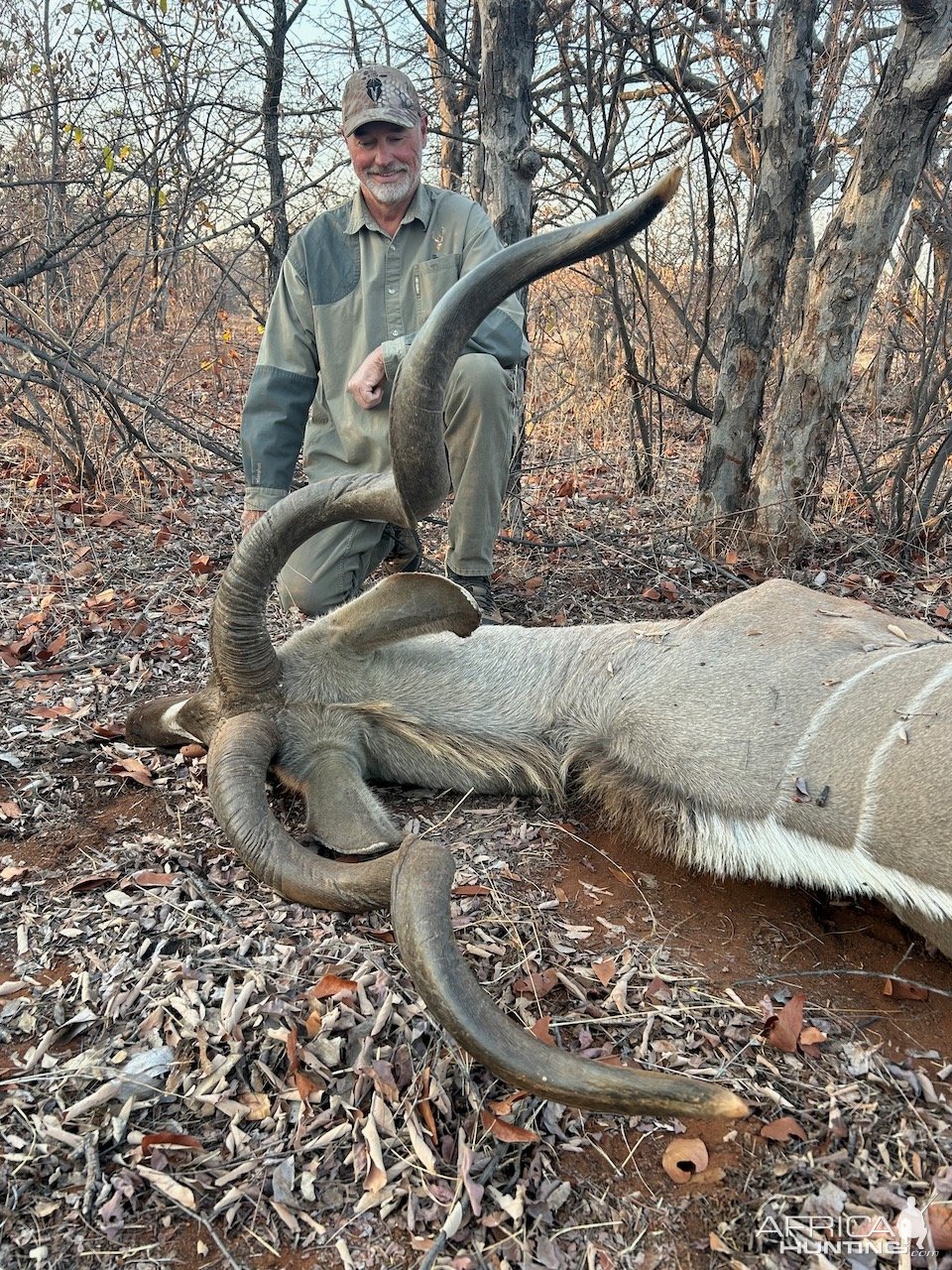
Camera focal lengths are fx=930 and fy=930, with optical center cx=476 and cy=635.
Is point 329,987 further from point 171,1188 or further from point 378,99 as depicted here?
point 378,99

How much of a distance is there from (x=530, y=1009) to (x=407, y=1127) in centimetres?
49

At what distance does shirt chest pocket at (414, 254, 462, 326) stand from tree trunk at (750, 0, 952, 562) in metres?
1.87

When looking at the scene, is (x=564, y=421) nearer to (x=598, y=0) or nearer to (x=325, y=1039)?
(x=598, y=0)

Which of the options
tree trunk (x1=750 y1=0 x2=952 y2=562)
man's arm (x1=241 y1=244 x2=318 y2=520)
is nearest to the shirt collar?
man's arm (x1=241 y1=244 x2=318 y2=520)

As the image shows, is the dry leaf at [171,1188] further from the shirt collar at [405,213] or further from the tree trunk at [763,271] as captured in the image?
the tree trunk at [763,271]

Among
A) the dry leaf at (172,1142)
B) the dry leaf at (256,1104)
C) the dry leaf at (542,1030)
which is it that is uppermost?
Result: the dry leaf at (542,1030)

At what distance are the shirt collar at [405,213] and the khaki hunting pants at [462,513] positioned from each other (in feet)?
2.52

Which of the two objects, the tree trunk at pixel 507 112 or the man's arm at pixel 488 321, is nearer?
the man's arm at pixel 488 321

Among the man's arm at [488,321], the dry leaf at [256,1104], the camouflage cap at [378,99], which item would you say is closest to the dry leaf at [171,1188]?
the dry leaf at [256,1104]

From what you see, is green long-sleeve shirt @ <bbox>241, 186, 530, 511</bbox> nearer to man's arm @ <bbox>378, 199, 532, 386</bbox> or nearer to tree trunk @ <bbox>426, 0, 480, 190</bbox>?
man's arm @ <bbox>378, 199, 532, 386</bbox>

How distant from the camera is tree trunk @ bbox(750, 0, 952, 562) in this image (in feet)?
14.3

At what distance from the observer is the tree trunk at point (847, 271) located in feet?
14.3

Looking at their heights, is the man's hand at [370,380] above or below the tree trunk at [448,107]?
below

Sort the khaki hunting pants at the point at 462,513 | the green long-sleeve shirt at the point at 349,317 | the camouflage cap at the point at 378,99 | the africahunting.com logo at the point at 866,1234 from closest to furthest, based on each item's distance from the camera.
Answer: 1. the africahunting.com logo at the point at 866,1234
2. the camouflage cap at the point at 378,99
3. the khaki hunting pants at the point at 462,513
4. the green long-sleeve shirt at the point at 349,317
